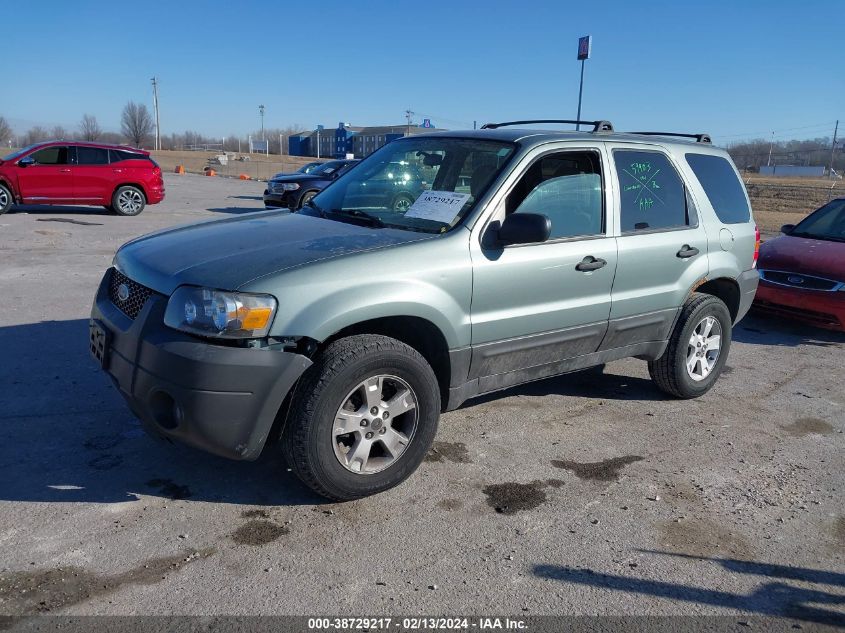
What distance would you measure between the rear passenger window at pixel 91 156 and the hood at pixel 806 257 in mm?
14364

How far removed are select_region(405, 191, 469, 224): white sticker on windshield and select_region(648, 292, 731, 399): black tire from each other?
2.14m

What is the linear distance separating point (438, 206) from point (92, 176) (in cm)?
1476

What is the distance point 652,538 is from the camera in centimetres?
355

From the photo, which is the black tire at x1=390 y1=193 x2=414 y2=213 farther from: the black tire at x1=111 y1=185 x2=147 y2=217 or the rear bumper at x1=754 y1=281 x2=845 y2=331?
the black tire at x1=111 y1=185 x2=147 y2=217

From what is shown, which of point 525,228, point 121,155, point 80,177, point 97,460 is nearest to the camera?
point 525,228

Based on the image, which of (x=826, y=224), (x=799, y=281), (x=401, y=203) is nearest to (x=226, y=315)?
(x=401, y=203)

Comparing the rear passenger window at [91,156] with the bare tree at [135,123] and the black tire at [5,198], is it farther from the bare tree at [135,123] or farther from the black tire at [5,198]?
the bare tree at [135,123]

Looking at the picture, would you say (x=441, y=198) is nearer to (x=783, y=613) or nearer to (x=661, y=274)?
(x=661, y=274)

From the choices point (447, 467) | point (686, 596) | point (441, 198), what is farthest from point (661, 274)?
point (686, 596)

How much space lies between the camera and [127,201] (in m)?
17.1

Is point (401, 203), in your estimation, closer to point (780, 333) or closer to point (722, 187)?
point (722, 187)

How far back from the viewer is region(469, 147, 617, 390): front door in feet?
13.4

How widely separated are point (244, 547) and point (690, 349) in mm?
3709

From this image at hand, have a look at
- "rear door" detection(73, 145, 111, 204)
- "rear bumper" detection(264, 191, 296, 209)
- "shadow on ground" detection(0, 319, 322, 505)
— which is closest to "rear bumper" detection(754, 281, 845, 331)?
"shadow on ground" detection(0, 319, 322, 505)
